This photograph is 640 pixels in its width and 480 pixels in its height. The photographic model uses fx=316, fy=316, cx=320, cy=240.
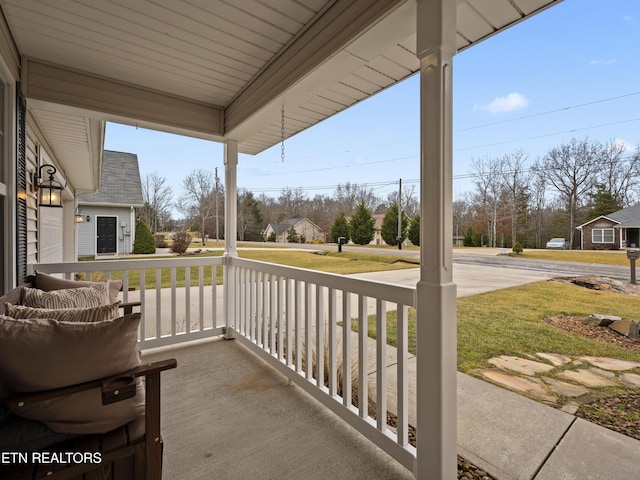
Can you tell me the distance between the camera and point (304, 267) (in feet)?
8.75

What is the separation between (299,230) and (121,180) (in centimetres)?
696

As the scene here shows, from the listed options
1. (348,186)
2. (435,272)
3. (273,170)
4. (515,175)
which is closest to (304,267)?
(348,186)

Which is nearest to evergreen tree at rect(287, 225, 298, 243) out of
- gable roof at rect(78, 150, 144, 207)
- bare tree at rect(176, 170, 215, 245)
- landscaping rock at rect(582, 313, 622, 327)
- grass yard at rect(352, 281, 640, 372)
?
bare tree at rect(176, 170, 215, 245)

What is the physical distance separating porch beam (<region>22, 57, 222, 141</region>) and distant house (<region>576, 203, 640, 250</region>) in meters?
3.46

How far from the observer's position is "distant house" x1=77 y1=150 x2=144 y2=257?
6789 millimetres

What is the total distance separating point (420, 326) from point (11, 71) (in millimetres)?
3266

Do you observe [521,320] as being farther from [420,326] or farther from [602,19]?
[602,19]

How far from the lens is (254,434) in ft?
6.58

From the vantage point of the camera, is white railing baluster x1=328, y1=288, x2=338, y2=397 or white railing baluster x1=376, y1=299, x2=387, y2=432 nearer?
white railing baluster x1=376, y1=299, x2=387, y2=432

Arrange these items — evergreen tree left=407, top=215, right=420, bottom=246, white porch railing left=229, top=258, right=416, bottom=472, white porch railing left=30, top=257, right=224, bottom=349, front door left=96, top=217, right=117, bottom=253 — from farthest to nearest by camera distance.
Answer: front door left=96, top=217, right=117, bottom=253
white porch railing left=30, top=257, right=224, bottom=349
evergreen tree left=407, top=215, right=420, bottom=246
white porch railing left=229, top=258, right=416, bottom=472

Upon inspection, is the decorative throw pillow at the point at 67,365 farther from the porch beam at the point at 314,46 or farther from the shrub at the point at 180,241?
the shrub at the point at 180,241

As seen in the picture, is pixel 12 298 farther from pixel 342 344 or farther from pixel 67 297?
pixel 342 344

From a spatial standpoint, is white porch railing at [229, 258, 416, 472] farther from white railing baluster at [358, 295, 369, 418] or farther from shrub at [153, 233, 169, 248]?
shrub at [153, 233, 169, 248]

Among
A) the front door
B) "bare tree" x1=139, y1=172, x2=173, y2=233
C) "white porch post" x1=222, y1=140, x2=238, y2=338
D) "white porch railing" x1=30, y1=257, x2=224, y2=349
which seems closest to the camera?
"white porch railing" x1=30, y1=257, x2=224, y2=349
